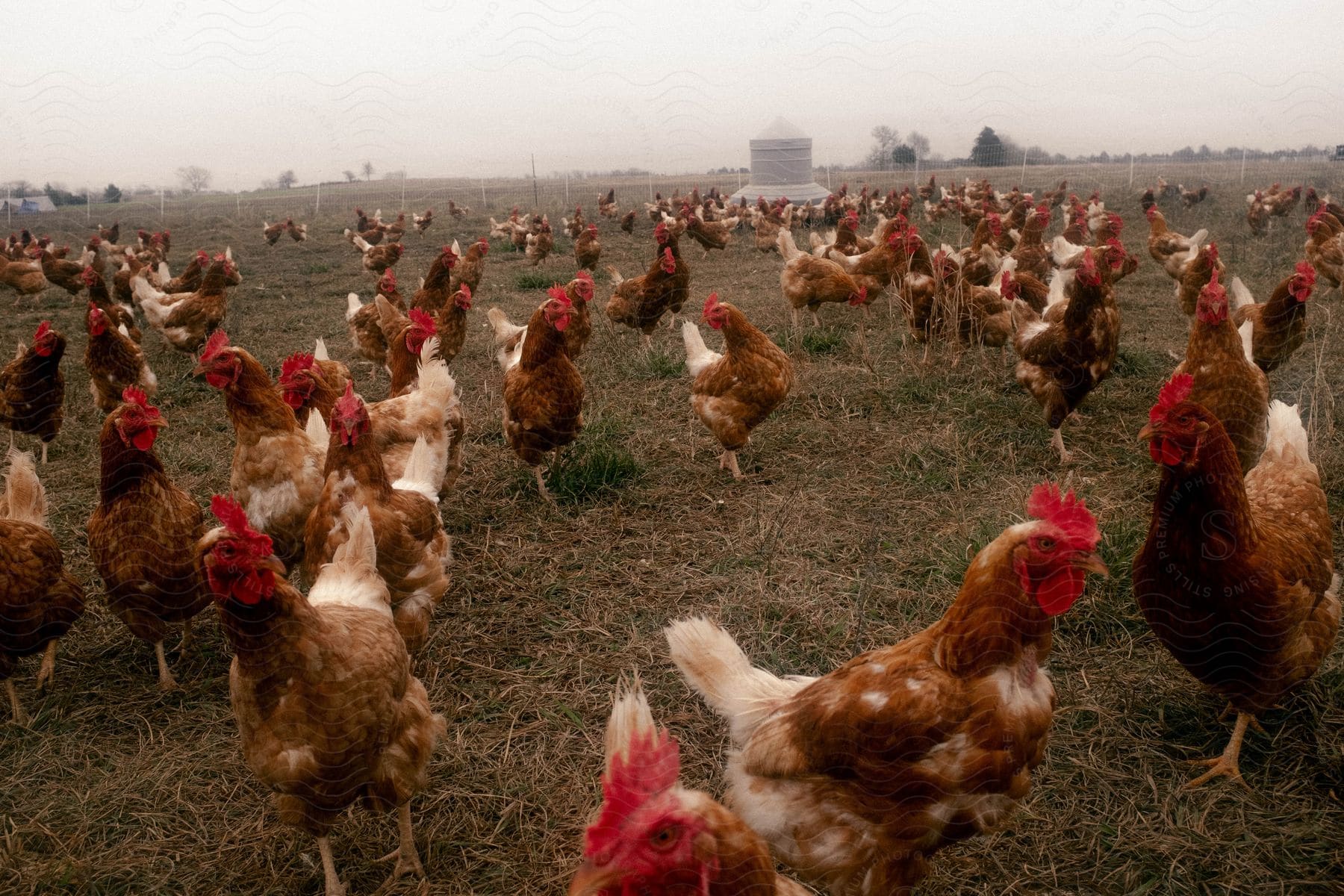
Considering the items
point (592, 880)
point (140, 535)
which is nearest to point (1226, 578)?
point (592, 880)

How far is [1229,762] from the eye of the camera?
2.48 meters

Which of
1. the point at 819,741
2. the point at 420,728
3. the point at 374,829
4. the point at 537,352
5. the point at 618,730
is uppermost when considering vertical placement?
the point at 537,352

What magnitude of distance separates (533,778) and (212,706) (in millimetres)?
1471

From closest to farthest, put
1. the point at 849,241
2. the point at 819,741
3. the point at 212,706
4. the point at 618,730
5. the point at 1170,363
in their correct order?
the point at 618,730, the point at 819,741, the point at 212,706, the point at 1170,363, the point at 849,241

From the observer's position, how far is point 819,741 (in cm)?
188

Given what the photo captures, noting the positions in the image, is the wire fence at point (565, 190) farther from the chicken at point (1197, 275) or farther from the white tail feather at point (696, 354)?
the white tail feather at point (696, 354)

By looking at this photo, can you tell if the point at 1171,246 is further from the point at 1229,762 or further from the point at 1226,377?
the point at 1229,762

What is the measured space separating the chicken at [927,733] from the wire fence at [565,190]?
22.1m

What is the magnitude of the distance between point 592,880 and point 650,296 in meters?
7.58

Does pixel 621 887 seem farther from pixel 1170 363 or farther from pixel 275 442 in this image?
pixel 1170 363

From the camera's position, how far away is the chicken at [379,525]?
300 cm

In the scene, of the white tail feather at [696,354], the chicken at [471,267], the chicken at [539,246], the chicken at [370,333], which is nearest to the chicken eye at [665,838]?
the white tail feather at [696,354]

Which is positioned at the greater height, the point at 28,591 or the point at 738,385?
the point at 738,385

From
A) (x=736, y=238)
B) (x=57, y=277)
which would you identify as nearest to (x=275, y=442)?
(x=57, y=277)
